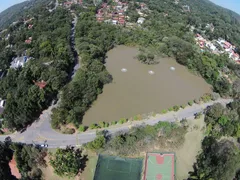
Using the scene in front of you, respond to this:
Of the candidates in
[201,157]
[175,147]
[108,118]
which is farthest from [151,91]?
[201,157]

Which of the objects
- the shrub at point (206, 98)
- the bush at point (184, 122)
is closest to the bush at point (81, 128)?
the bush at point (184, 122)

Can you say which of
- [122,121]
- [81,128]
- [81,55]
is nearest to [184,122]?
[122,121]

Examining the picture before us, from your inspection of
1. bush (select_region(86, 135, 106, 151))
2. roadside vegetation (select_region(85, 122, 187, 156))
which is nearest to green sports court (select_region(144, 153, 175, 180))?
roadside vegetation (select_region(85, 122, 187, 156))

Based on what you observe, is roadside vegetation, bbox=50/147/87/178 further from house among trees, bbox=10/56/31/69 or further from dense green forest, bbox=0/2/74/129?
house among trees, bbox=10/56/31/69

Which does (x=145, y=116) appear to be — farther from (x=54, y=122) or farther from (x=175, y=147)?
(x=54, y=122)

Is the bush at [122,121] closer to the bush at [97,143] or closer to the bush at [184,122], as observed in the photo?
the bush at [97,143]
